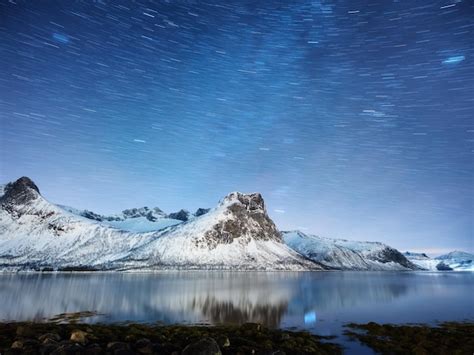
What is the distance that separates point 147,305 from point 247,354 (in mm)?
38413

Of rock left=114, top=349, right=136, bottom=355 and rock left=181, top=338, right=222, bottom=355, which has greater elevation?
rock left=181, top=338, right=222, bottom=355

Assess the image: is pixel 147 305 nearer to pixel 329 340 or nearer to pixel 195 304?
pixel 195 304

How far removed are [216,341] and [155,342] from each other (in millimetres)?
5185

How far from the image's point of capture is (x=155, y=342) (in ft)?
94.9

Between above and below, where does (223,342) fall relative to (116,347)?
→ above

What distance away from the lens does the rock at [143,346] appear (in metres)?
25.5

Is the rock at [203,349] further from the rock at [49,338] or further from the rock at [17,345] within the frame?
the rock at [17,345]

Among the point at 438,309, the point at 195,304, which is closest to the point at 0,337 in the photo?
the point at 195,304

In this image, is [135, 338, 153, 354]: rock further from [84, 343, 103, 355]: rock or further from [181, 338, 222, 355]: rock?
[181, 338, 222, 355]: rock

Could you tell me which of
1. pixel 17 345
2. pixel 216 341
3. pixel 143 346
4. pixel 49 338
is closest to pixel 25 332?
pixel 49 338

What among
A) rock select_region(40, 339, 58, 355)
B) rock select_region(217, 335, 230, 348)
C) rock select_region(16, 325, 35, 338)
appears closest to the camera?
rock select_region(40, 339, 58, 355)

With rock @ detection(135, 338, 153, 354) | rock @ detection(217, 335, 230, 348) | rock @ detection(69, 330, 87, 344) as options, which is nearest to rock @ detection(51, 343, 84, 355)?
rock @ detection(69, 330, 87, 344)

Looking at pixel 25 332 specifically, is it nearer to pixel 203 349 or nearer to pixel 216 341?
pixel 216 341

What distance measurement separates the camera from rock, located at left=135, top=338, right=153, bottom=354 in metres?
25.5
